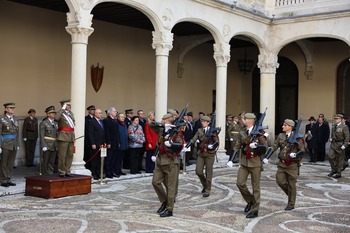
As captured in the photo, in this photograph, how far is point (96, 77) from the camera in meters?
15.4

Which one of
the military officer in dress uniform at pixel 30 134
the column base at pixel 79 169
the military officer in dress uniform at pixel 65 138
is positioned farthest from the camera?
the military officer in dress uniform at pixel 30 134

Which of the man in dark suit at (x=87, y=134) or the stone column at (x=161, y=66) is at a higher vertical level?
the stone column at (x=161, y=66)

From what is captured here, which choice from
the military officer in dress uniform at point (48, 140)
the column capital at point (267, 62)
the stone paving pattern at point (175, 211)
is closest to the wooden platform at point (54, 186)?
the stone paving pattern at point (175, 211)

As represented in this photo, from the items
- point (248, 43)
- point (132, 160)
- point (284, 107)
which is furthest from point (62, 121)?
point (284, 107)

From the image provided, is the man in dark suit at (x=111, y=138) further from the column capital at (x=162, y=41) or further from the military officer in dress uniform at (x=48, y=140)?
the column capital at (x=162, y=41)

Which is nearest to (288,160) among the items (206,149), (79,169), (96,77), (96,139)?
(206,149)

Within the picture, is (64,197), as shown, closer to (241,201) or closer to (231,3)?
(241,201)

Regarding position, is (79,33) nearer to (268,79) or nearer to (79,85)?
(79,85)

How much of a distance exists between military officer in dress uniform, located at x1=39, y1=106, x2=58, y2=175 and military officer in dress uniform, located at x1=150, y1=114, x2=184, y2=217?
398 cm

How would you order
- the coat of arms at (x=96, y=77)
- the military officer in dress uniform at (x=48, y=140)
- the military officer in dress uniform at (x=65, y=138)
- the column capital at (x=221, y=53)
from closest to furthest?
the military officer in dress uniform at (x=65, y=138) → the military officer in dress uniform at (x=48, y=140) → the coat of arms at (x=96, y=77) → the column capital at (x=221, y=53)

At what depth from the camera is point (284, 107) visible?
69.3 feet

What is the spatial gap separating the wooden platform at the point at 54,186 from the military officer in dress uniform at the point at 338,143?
6.86 meters

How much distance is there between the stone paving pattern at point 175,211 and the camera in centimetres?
695

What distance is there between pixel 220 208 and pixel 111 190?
8.69 ft
